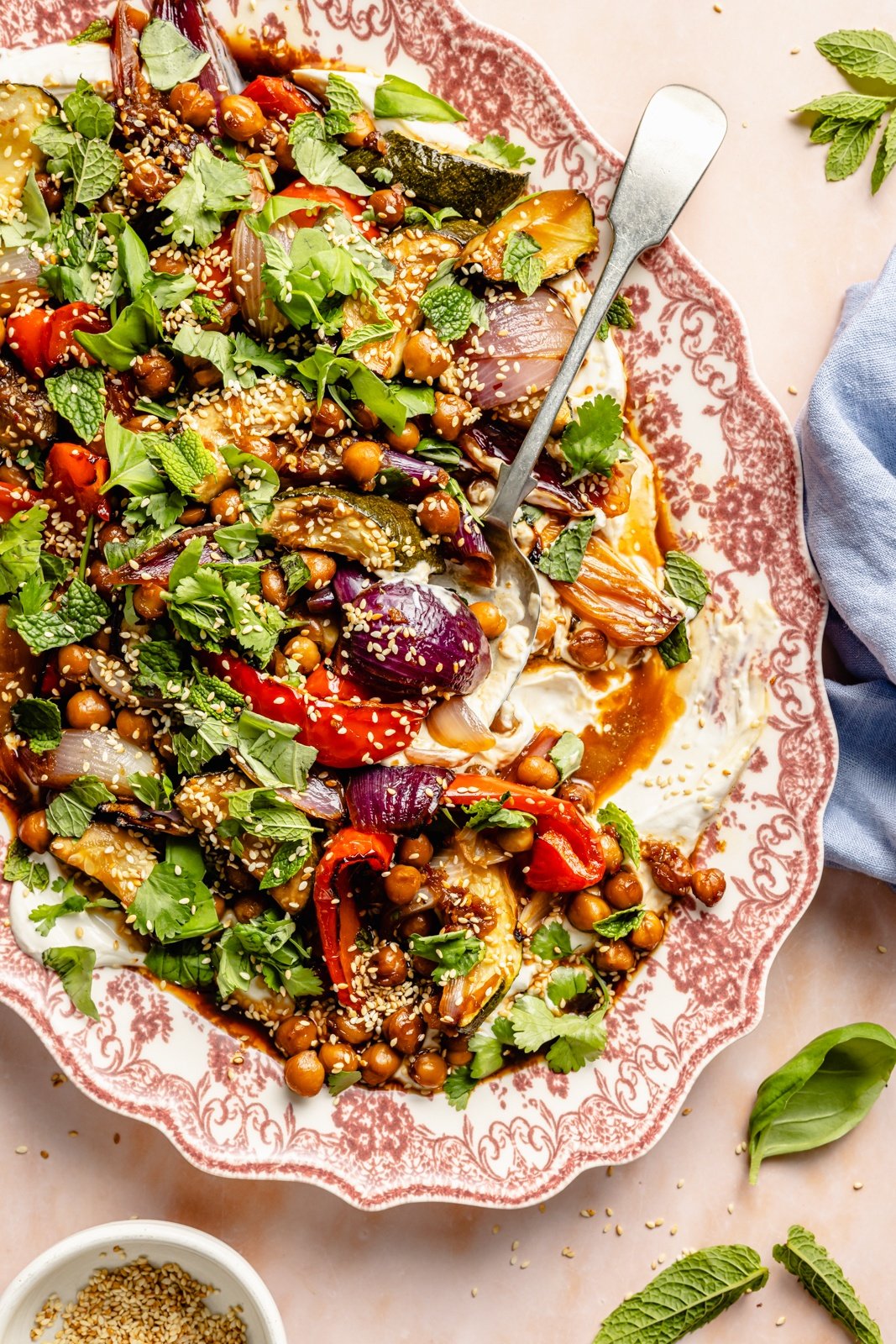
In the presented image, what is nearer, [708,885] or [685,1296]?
[708,885]

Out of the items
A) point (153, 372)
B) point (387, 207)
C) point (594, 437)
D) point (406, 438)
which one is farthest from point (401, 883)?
point (387, 207)

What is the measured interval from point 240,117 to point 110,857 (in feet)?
7.98

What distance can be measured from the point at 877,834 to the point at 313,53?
134 inches

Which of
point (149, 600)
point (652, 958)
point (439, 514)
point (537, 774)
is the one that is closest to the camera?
point (149, 600)

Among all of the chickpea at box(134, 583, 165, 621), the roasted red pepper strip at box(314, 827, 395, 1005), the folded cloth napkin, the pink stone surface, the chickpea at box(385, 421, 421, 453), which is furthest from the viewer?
the pink stone surface

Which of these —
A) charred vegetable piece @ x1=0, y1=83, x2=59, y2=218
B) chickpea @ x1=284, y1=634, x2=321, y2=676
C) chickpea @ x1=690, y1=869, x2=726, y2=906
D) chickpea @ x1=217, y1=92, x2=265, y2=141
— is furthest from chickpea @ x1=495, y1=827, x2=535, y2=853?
charred vegetable piece @ x1=0, y1=83, x2=59, y2=218

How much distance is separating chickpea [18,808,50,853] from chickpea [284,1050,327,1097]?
3.57 feet

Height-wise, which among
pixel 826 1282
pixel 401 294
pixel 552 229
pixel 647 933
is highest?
pixel 552 229

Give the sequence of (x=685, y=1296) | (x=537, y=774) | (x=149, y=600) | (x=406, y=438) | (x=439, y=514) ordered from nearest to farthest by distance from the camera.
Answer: (x=149, y=600), (x=439, y=514), (x=406, y=438), (x=537, y=774), (x=685, y=1296)

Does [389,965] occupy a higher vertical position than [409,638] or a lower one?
lower

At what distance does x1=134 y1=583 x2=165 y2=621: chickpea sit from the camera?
310 centimetres

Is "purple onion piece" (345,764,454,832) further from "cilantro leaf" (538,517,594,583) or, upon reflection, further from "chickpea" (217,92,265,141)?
"chickpea" (217,92,265,141)

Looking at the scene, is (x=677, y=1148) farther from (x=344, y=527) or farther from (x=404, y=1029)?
(x=344, y=527)

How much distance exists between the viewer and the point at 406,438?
331 centimetres
